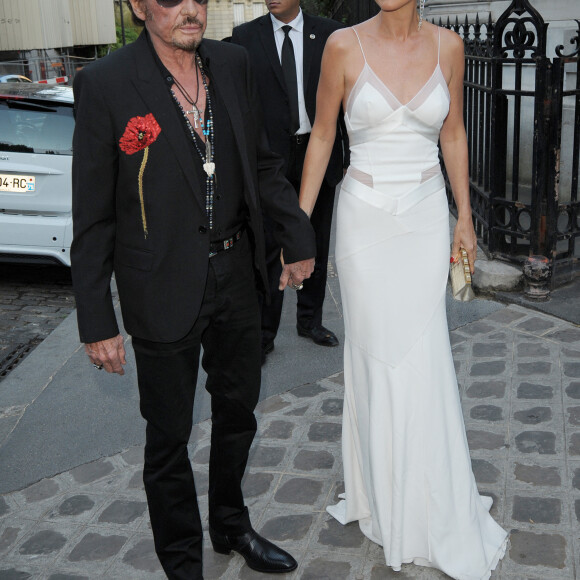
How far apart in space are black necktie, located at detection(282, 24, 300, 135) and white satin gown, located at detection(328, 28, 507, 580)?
194cm

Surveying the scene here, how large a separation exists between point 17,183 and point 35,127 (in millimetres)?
576

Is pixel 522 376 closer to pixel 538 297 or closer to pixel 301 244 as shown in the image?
pixel 538 297

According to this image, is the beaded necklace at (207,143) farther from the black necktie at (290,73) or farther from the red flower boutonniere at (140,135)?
the black necktie at (290,73)

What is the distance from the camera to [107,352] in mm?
3041

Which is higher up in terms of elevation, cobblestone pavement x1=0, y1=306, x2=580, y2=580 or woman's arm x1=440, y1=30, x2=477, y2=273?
woman's arm x1=440, y1=30, x2=477, y2=273

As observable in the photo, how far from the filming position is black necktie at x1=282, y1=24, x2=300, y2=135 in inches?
214

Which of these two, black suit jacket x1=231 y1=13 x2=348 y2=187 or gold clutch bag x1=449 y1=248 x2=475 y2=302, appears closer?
gold clutch bag x1=449 y1=248 x2=475 y2=302

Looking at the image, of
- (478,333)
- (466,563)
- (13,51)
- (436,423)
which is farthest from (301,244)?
(13,51)

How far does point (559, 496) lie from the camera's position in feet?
13.0

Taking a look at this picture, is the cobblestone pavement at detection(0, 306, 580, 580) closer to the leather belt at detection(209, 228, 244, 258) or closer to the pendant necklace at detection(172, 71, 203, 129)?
the leather belt at detection(209, 228, 244, 258)

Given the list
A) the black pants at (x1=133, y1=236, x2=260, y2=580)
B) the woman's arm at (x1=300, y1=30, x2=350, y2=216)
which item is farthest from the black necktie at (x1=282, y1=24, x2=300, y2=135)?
the black pants at (x1=133, y1=236, x2=260, y2=580)

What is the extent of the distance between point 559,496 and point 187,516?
5.74 feet

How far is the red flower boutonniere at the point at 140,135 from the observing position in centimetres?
290

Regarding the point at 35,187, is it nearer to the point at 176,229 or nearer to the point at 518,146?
the point at 518,146
